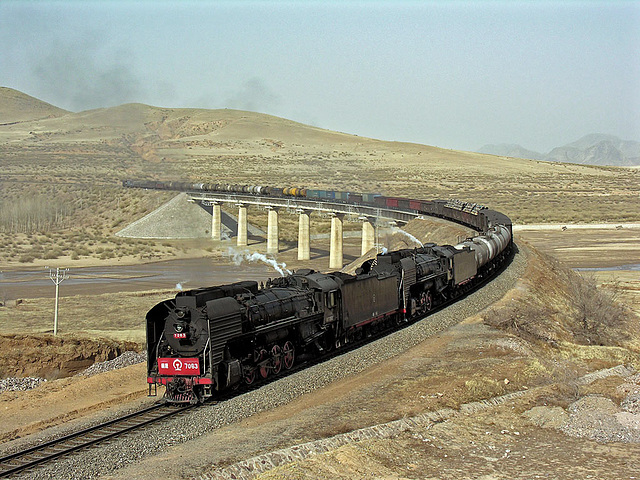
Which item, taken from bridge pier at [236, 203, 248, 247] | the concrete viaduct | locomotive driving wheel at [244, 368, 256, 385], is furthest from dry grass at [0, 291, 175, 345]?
bridge pier at [236, 203, 248, 247]

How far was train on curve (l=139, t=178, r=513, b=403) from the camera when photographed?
1881cm

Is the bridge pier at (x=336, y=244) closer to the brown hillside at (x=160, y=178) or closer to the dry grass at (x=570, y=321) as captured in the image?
the dry grass at (x=570, y=321)

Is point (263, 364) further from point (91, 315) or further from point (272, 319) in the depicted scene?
point (91, 315)

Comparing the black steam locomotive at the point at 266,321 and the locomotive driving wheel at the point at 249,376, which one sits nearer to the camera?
the black steam locomotive at the point at 266,321

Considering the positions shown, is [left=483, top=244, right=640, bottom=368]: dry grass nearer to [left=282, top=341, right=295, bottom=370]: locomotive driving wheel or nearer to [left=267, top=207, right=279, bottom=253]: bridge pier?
[left=282, top=341, right=295, bottom=370]: locomotive driving wheel

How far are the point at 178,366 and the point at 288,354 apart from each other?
4.56m

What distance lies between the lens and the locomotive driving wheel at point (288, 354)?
21969 mm

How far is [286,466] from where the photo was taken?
1379 cm

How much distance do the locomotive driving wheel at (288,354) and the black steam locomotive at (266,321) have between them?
3 centimetres

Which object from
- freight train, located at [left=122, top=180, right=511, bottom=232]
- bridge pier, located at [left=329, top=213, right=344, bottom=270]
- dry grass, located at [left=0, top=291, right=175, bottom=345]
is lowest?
dry grass, located at [left=0, top=291, right=175, bottom=345]

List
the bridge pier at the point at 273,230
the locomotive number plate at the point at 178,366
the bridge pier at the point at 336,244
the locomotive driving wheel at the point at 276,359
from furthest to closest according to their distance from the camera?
the bridge pier at the point at 273,230
the bridge pier at the point at 336,244
the locomotive driving wheel at the point at 276,359
the locomotive number plate at the point at 178,366

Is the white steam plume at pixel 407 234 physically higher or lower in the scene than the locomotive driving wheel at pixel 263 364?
higher

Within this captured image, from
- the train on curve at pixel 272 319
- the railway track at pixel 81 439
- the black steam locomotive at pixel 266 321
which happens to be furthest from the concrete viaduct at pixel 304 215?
the railway track at pixel 81 439

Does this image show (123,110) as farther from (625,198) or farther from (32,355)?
(625,198)
